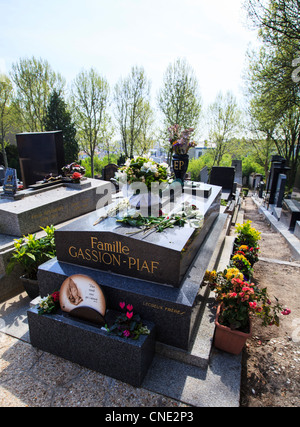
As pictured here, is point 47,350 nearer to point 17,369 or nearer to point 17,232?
point 17,369

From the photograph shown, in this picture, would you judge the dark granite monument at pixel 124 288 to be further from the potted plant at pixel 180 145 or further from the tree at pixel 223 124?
the tree at pixel 223 124

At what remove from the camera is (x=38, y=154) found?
314 inches

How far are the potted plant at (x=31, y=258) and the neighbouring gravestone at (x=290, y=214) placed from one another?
7.90 metres

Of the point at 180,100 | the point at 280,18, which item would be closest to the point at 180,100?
the point at 180,100

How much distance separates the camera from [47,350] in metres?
3.44

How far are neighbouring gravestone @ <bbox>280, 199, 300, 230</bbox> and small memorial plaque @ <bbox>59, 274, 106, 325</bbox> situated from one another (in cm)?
790

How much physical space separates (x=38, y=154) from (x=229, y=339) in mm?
7471

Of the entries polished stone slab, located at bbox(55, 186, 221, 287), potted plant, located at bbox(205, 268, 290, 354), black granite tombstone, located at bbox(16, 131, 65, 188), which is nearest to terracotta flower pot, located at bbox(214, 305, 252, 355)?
potted plant, located at bbox(205, 268, 290, 354)

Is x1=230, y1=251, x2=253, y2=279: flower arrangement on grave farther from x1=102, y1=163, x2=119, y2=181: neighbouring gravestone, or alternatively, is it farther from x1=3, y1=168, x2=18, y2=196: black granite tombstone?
x1=102, y1=163, x2=119, y2=181: neighbouring gravestone

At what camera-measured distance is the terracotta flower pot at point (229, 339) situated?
3.17 m

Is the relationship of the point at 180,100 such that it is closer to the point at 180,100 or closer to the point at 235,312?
the point at 180,100

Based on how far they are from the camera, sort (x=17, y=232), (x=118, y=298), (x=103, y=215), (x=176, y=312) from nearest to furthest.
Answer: (x=176, y=312) → (x=118, y=298) → (x=103, y=215) → (x=17, y=232)

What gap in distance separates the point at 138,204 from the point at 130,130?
23.5 metres

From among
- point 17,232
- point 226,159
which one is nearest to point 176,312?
point 17,232
